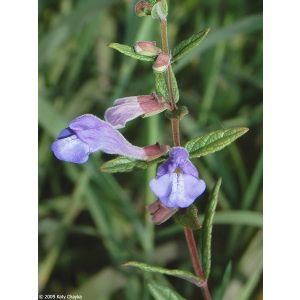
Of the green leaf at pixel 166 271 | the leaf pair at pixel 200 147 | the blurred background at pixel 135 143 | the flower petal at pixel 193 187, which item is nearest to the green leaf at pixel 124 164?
the leaf pair at pixel 200 147

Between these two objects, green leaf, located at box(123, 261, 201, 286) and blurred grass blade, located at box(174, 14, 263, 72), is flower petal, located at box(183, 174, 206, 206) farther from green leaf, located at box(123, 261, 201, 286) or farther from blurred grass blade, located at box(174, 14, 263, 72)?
blurred grass blade, located at box(174, 14, 263, 72)

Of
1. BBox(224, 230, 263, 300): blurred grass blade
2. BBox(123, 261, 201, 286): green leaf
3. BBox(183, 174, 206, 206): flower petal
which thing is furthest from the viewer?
BBox(224, 230, 263, 300): blurred grass blade

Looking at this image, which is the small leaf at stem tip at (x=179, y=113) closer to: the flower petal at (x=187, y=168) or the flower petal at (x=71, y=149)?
the flower petal at (x=187, y=168)

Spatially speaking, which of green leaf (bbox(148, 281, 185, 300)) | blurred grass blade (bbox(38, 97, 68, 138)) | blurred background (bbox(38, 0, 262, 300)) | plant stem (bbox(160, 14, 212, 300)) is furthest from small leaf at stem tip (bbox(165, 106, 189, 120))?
blurred grass blade (bbox(38, 97, 68, 138))

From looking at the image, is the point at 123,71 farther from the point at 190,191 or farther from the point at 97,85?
the point at 190,191

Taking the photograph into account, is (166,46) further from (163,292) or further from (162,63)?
(163,292)
